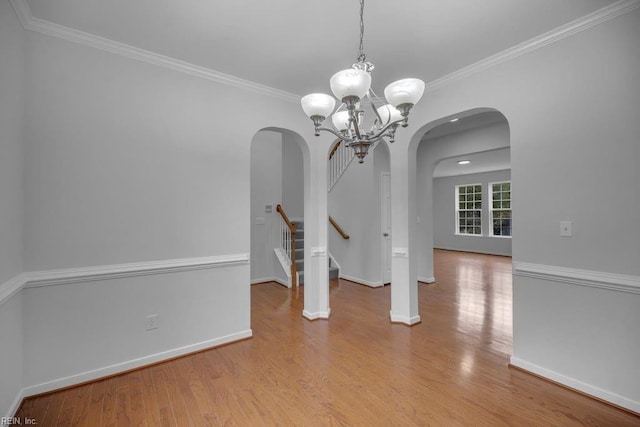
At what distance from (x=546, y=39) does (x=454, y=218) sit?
8.53 m

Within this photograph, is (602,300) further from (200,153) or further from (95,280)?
(95,280)

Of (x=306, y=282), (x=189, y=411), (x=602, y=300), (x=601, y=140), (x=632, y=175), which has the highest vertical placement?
(x=601, y=140)

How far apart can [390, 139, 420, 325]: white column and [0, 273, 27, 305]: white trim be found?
333 centimetres

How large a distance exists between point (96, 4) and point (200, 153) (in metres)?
1.24

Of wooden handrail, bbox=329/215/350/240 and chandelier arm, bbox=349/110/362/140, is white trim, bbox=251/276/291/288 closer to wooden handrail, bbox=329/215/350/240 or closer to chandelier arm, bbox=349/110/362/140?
wooden handrail, bbox=329/215/350/240

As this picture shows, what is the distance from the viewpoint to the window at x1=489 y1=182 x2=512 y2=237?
870 centimetres

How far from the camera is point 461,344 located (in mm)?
2875

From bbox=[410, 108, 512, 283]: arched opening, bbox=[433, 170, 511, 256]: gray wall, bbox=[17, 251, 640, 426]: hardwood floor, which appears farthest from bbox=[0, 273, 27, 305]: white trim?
bbox=[433, 170, 511, 256]: gray wall

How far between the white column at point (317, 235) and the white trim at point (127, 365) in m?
0.92

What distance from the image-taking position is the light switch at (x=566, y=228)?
219 cm

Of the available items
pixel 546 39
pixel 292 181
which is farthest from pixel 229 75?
pixel 292 181

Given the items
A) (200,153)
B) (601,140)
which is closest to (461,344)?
(601,140)

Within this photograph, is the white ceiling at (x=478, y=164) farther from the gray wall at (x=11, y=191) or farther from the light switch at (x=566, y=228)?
the gray wall at (x=11, y=191)

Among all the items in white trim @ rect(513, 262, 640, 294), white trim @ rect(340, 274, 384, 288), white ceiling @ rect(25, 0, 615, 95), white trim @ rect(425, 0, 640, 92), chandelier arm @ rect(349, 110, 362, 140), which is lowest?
white trim @ rect(340, 274, 384, 288)
